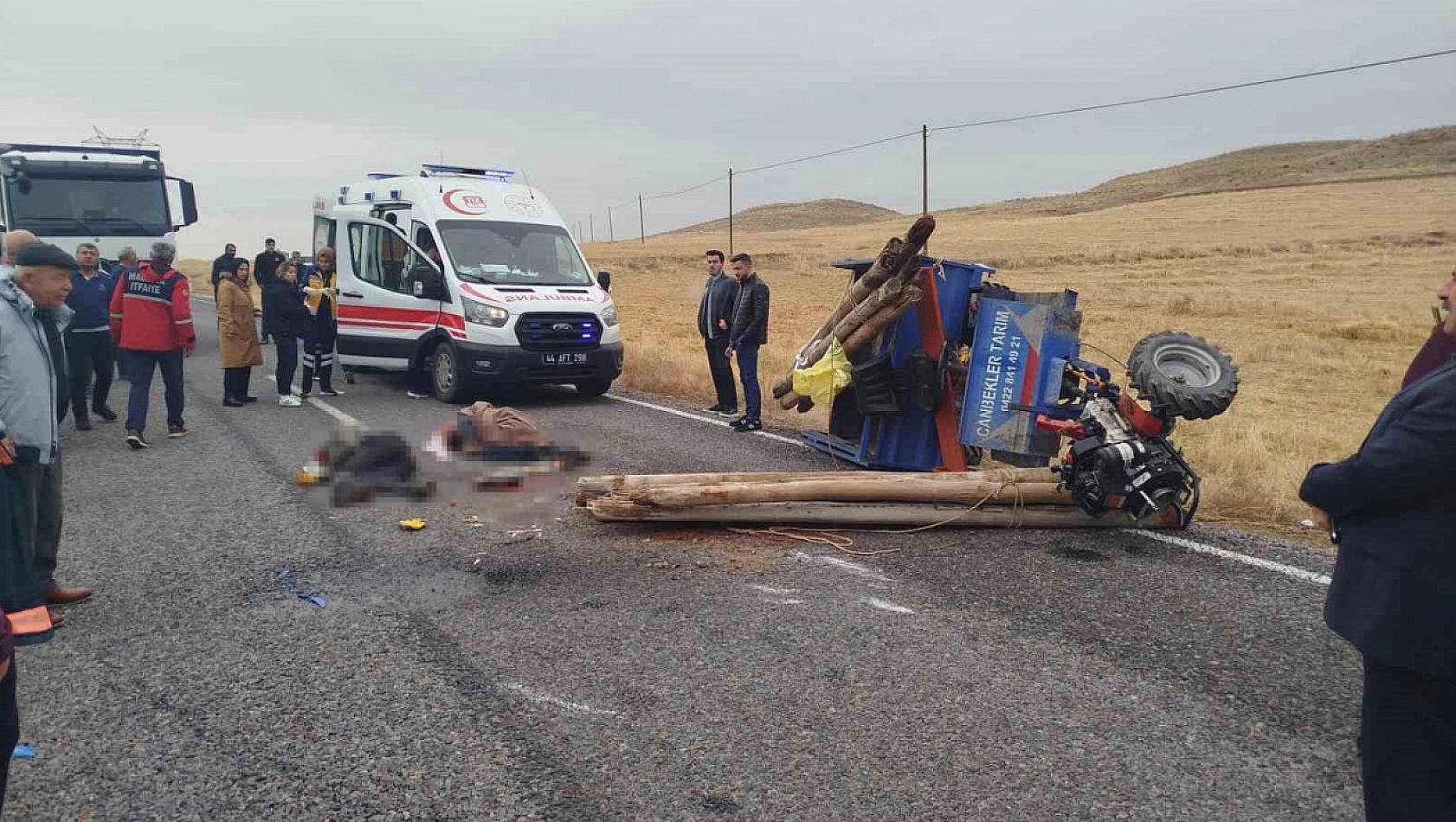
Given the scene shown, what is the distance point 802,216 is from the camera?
127 meters

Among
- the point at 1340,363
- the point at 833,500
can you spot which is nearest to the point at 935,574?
the point at 833,500

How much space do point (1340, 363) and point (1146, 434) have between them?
13733 mm

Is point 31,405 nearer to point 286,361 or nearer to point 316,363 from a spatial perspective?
point 286,361

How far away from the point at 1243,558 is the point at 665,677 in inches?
138

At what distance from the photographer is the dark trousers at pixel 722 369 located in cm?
1030

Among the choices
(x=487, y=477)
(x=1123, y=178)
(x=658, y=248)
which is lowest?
(x=487, y=477)

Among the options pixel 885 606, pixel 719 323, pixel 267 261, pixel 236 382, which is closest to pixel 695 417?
pixel 719 323

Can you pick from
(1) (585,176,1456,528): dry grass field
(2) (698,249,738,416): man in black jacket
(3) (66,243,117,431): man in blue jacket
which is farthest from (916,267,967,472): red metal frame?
(3) (66,243,117,431): man in blue jacket

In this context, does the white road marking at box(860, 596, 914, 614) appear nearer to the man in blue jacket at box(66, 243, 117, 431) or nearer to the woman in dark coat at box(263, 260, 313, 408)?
the woman in dark coat at box(263, 260, 313, 408)

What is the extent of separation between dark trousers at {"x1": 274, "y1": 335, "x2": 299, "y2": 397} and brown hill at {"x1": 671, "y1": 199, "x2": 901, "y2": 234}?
102 m

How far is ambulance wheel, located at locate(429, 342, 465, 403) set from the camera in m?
10.7

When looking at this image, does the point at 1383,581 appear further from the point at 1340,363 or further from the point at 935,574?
the point at 1340,363

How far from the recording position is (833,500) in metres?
6.09

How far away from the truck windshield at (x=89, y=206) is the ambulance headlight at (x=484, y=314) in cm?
938
